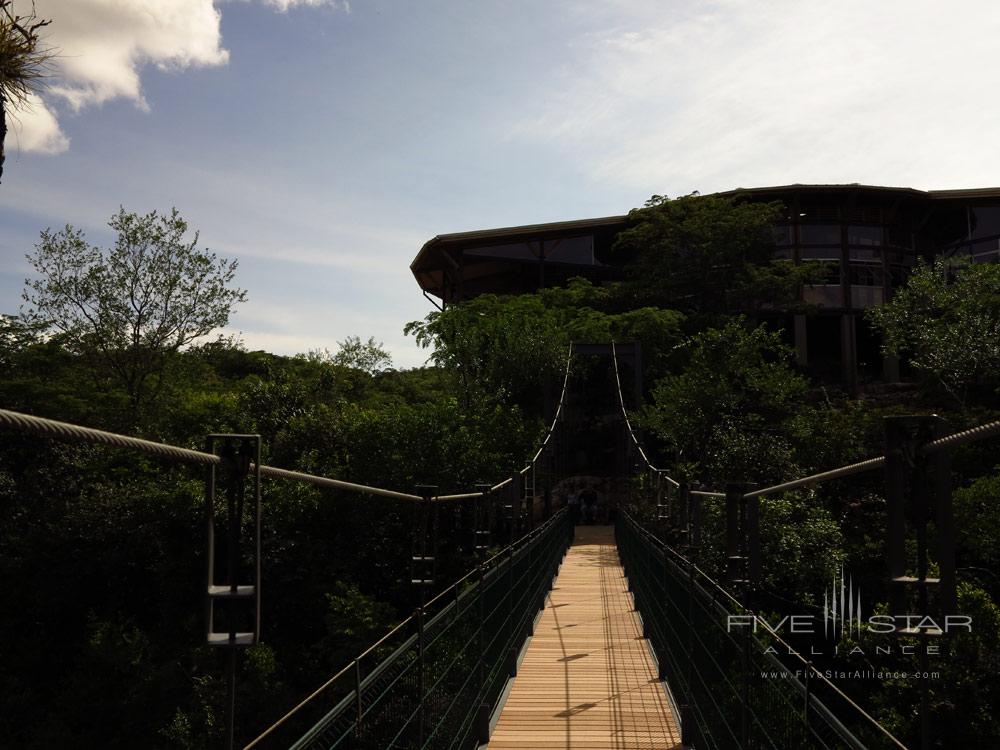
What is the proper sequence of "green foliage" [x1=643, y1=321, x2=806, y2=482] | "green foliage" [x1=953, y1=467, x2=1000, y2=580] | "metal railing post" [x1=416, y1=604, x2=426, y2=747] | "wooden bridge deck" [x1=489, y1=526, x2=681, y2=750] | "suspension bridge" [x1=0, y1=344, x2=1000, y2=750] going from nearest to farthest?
"suspension bridge" [x1=0, y1=344, x2=1000, y2=750], "metal railing post" [x1=416, y1=604, x2=426, y2=747], "wooden bridge deck" [x1=489, y1=526, x2=681, y2=750], "green foliage" [x1=953, y1=467, x2=1000, y2=580], "green foliage" [x1=643, y1=321, x2=806, y2=482]

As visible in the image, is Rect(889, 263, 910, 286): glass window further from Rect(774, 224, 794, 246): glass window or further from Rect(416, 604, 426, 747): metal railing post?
Rect(416, 604, 426, 747): metal railing post

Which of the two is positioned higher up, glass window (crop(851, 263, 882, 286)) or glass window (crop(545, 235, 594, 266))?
glass window (crop(545, 235, 594, 266))

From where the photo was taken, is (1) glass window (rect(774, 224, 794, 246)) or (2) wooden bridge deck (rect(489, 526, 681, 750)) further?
(1) glass window (rect(774, 224, 794, 246))

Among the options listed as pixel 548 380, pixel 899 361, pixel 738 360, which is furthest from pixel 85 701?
pixel 899 361

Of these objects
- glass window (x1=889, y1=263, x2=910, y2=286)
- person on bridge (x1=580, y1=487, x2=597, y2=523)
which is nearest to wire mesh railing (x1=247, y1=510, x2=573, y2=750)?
person on bridge (x1=580, y1=487, x2=597, y2=523)

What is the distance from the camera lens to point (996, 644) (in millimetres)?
11695

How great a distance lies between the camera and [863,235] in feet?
121

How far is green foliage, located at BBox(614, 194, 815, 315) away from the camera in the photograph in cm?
3166

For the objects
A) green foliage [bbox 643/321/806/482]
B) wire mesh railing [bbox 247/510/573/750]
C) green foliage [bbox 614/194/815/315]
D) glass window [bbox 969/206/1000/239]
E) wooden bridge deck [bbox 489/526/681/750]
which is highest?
glass window [bbox 969/206/1000/239]

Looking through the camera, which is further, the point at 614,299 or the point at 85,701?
the point at 614,299

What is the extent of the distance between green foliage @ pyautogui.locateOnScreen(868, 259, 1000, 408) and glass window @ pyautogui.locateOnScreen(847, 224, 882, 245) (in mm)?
6223

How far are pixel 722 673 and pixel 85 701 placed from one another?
18.5m

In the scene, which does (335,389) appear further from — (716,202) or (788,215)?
(788,215)

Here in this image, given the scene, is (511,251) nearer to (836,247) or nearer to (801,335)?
(801,335)
